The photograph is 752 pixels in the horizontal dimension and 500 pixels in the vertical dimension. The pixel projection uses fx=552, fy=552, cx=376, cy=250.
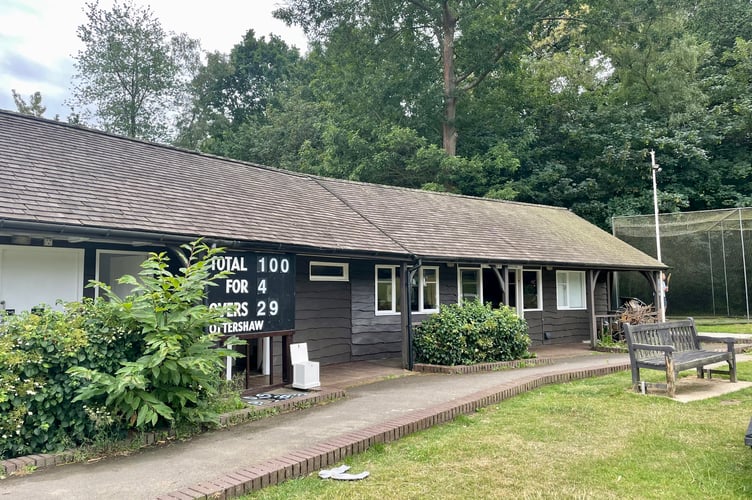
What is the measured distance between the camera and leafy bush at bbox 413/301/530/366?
36.9 ft

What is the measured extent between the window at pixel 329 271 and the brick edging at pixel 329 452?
4689 millimetres

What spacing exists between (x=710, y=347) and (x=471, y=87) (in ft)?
60.1

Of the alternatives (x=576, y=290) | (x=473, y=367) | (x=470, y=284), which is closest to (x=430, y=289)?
(x=470, y=284)

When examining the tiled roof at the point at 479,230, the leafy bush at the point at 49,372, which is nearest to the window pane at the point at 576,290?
the tiled roof at the point at 479,230

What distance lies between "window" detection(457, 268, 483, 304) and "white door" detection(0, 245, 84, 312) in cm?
939

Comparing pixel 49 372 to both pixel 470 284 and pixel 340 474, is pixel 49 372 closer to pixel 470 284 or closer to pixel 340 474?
pixel 340 474

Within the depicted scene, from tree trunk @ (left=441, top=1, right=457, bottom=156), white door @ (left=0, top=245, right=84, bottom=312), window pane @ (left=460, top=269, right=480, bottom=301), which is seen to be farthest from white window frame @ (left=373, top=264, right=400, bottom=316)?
tree trunk @ (left=441, top=1, right=457, bottom=156)

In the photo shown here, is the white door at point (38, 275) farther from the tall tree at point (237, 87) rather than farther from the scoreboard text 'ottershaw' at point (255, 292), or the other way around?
the tall tree at point (237, 87)

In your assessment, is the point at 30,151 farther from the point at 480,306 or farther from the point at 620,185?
the point at 620,185

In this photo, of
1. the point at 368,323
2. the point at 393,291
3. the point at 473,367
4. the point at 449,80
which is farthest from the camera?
the point at 449,80

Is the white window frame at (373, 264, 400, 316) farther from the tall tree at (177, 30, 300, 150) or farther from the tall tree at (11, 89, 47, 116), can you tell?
the tall tree at (11, 89, 47, 116)

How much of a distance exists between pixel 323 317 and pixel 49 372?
6.62m

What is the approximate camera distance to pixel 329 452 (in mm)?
5375

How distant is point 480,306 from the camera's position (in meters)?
12.2
